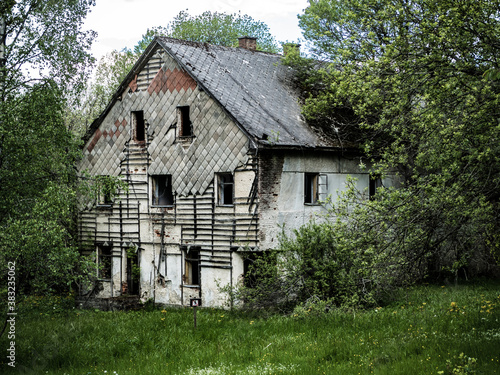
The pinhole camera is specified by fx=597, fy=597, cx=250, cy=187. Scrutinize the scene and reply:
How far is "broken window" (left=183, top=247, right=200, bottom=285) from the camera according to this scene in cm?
2110

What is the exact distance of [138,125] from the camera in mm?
23234

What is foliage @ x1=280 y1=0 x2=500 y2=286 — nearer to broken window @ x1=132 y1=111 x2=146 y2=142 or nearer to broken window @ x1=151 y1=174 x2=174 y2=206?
broken window @ x1=151 y1=174 x2=174 y2=206

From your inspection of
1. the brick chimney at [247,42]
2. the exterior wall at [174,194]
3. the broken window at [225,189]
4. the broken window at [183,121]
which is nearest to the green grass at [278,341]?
the exterior wall at [174,194]

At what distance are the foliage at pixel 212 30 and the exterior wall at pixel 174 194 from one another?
22824 millimetres

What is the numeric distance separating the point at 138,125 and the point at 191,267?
19.9ft

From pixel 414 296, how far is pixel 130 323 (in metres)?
8.53

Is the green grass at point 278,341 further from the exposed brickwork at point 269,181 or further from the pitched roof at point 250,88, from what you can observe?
the pitched roof at point 250,88

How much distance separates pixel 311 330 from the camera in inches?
557

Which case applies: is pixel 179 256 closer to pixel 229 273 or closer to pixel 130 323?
pixel 229 273

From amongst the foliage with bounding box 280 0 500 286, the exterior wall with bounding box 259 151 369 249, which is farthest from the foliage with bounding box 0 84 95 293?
the foliage with bounding box 280 0 500 286

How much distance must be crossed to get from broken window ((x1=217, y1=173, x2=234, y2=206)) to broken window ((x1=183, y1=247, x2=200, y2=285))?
2.12 m

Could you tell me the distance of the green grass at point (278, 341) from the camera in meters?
10.8

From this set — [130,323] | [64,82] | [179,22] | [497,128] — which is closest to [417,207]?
[497,128]

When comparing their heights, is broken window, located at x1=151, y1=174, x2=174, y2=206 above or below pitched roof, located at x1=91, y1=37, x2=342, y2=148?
below
